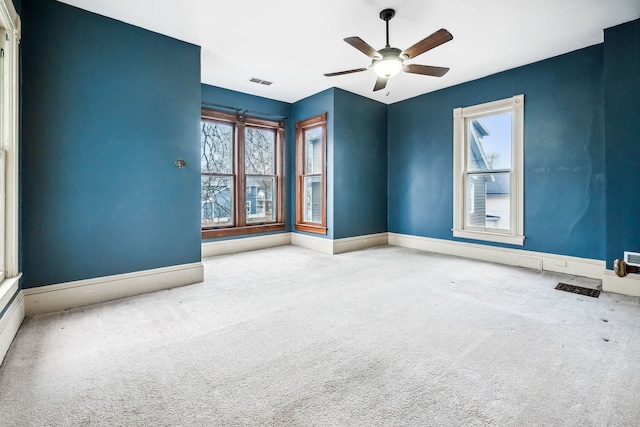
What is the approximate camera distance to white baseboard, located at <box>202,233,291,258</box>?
5.24 metres

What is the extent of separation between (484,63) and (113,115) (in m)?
4.85

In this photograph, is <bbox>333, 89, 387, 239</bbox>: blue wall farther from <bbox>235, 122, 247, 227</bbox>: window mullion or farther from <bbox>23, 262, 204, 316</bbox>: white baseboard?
<bbox>23, 262, 204, 316</bbox>: white baseboard

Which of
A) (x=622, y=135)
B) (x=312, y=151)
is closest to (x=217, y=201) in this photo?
(x=312, y=151)

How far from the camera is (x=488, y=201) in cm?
498

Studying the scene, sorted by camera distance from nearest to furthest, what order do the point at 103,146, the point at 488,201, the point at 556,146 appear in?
1. the point at 103,146
2. the point at 556,146
3. the point at 488,201

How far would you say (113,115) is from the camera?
3127 mm

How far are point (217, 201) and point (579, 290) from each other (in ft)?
17.7

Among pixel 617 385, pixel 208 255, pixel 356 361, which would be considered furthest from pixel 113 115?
pixel 617 385

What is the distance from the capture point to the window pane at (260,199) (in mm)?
5883

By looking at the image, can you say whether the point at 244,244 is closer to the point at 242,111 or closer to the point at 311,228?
the point at 311,228

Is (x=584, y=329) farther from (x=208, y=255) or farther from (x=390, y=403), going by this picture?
(x=208, y=255)

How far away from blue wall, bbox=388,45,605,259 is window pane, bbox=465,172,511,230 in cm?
30

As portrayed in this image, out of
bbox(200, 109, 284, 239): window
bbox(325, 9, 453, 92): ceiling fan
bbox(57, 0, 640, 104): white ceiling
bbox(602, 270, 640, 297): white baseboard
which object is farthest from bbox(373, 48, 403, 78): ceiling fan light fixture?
bbox(602, 270, 640, 297): white baseboard

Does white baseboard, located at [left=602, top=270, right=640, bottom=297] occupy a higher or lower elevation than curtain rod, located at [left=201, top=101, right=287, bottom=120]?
lower
